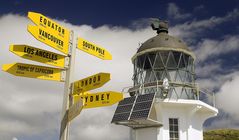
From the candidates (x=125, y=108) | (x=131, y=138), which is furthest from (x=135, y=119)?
(x=131, y=138)

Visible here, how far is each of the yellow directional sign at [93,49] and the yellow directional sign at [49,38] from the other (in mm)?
475

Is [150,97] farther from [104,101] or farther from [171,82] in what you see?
[104,101]

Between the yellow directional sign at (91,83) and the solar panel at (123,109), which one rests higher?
the yellow directional sign at (91,83)

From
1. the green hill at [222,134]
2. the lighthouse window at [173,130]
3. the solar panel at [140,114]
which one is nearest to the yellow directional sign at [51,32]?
the solar panel at [140,114]

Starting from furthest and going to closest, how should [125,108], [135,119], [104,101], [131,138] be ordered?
1. [131,138]
2. [125,108]
3. [135,119]
4. [104,101]

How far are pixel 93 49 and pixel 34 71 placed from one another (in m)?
1.73

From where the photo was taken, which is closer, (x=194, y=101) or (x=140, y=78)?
(x=194, y=101)

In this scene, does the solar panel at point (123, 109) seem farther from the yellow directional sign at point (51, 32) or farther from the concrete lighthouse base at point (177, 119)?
the yellow directional sign at point (51, 32)

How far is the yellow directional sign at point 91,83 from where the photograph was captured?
8188 mm

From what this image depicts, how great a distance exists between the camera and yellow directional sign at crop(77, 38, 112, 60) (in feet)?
29.6

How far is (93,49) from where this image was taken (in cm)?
927

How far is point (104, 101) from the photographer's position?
810 cm

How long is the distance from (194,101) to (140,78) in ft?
11.6

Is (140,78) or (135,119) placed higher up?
(140,78)
